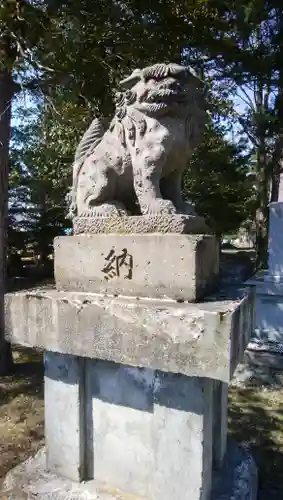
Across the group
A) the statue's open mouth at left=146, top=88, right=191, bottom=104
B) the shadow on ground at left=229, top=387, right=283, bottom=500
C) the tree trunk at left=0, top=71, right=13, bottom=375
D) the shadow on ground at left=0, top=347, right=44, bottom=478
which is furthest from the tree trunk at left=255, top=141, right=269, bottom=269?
the statue's open mouth at left=146, top=88, right=191, bottom=104

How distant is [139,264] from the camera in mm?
1990

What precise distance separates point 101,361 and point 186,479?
2.38 feet

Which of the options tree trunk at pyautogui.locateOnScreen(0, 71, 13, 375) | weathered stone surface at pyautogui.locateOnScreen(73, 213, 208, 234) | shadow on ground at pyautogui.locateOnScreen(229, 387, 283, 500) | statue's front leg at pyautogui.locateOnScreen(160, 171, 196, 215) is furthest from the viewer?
tree trunk at pyautogui.locateOnScreen(0, 71, 13, 375)

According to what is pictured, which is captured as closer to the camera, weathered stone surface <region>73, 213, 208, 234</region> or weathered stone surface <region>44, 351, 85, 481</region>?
weathered stone surface <region>73, 213, 208, 234</region>

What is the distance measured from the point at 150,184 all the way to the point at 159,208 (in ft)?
0.52

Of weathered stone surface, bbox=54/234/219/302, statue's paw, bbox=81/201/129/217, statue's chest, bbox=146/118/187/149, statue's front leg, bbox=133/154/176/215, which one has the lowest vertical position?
weathered stone surface, bbox=54/234/219/302

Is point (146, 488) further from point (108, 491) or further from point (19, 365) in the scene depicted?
point (19, 365)

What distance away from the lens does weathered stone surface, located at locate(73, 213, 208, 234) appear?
196 centimetres

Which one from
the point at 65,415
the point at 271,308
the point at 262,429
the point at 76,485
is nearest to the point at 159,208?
the point at 65,415

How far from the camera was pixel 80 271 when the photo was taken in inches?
85.6

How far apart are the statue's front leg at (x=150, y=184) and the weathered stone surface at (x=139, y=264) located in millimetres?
196

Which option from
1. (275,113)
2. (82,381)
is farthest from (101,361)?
(275,113)

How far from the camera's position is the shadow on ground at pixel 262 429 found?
9.18 ft

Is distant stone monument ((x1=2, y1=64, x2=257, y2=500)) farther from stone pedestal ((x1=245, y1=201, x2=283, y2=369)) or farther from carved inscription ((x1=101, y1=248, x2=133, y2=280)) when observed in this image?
stone pedestal ((x1=245, y1=201, x2=283, y2=369))
